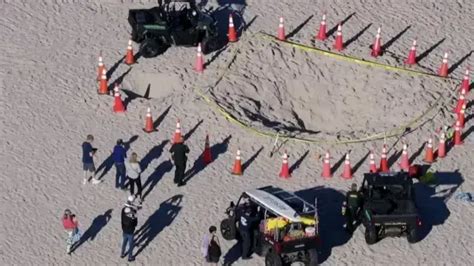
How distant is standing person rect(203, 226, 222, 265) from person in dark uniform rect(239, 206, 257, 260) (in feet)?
1.94

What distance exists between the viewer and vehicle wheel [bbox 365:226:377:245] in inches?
1315

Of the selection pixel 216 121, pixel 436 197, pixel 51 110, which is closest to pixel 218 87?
pixel 216 121

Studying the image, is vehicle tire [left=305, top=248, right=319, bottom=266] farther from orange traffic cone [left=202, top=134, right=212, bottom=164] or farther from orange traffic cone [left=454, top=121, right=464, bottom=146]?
orange traffic cone [left=454, top=121, right=464, bottom=146]

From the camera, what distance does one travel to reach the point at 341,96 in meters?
39.7

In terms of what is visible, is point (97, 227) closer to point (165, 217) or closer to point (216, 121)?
point (165, 217)

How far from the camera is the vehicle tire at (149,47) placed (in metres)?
39.6

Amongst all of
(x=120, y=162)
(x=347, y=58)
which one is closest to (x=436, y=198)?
(x=347, y=58)

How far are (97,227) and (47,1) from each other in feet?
35.3

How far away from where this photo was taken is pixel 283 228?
32312 millimetres

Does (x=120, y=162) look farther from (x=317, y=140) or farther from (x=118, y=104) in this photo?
(x=317, y=140)

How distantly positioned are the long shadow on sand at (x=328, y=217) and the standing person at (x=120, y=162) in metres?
4.20

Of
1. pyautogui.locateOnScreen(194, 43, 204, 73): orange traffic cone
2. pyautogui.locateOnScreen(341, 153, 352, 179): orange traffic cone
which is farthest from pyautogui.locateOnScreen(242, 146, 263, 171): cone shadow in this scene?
pyautogui.locateOnScreen(194, 43, 204, 73): orange traffic cone

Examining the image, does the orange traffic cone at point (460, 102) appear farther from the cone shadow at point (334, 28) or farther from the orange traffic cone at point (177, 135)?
the orange traffic cone at point (177, 135)

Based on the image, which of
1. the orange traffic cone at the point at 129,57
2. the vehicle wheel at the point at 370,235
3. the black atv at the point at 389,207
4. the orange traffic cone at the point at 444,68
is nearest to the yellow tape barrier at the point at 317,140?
the orange traffic cone at the point at 444,68
